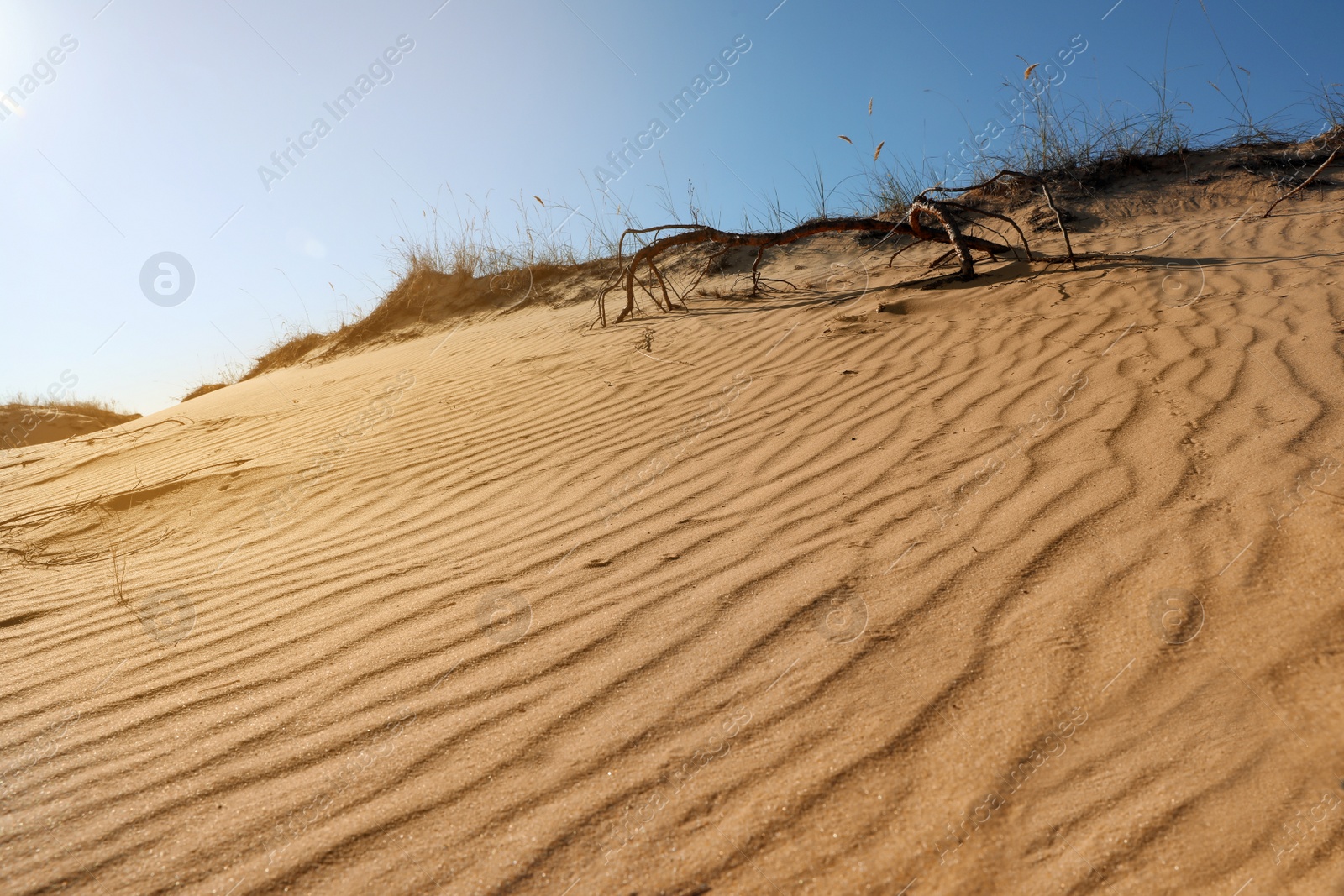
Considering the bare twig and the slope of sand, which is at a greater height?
the bare twig

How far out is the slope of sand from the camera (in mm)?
1372

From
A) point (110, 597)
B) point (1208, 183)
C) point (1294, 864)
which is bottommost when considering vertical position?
point (1294, 864)

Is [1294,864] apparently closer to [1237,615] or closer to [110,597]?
[1237,615]

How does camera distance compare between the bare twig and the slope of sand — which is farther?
the bare twig

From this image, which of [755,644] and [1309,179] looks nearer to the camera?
[755,644]

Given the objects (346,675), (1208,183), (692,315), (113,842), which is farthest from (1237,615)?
(1208,183)

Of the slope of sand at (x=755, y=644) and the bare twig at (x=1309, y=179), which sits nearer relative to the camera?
the slope of sand at (x=755, y=644)

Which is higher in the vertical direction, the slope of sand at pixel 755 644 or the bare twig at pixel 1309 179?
the bare twig at pixel 1309 179

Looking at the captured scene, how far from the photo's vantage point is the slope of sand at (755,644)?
4.50 ft

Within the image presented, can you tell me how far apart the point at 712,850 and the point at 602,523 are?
5.19 feet

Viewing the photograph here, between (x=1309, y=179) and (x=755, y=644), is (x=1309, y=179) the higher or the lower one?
the higher one

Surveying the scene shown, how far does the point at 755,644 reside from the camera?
1.93 meters

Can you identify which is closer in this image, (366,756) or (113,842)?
(113,842)

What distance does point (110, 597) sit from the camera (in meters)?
2.74
